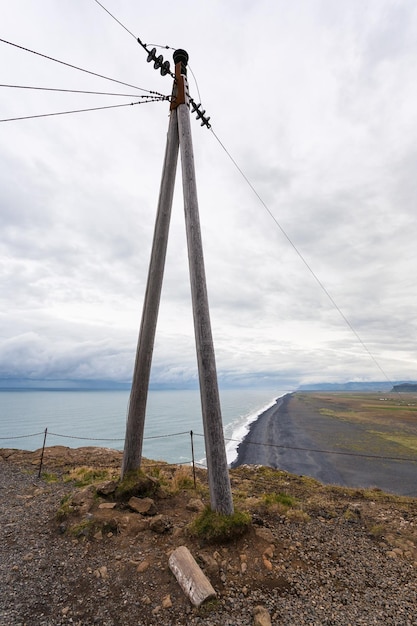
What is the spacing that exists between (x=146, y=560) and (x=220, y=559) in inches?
49.5

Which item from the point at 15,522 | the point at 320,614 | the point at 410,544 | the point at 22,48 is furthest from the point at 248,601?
the point at 22,48

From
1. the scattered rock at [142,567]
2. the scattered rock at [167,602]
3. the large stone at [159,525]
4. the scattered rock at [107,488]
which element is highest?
the scattered rock at [107,488]

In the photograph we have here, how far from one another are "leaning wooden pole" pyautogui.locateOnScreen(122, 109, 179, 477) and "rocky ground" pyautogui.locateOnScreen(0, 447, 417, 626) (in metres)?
1.26

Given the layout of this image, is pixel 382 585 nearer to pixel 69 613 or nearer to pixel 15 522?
pixel 69 613

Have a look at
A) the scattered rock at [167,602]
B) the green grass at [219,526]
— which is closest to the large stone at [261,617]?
the scattered rock at [167,602]

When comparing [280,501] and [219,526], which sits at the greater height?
[219,526]

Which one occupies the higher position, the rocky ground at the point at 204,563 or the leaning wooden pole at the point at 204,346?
the leaning wooden pole at the point at 204,346

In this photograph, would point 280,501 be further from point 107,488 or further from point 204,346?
point 204,346

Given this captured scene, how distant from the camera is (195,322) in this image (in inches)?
244

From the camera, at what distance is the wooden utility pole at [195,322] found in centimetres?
575

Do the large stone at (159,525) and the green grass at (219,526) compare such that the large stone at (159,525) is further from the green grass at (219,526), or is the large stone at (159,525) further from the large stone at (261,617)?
the large stone at (261,617)

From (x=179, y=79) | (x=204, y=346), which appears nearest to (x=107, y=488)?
(x=204, y=346)

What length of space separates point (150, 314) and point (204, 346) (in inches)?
93.1

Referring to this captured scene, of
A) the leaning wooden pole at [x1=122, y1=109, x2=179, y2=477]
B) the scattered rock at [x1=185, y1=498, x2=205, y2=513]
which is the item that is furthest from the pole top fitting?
the scattered rock at [x1=185, y1=498, x2=205, y2=513]
